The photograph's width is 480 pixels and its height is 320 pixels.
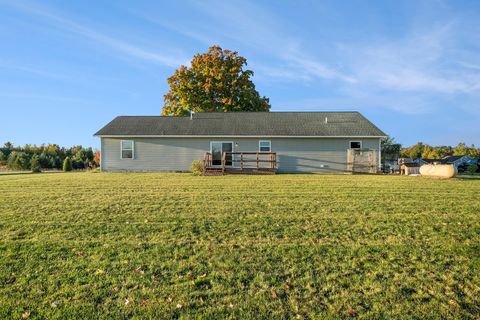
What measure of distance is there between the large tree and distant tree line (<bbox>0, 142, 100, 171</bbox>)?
8.88 m

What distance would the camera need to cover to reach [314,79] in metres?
25.2

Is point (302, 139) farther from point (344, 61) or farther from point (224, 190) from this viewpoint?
point (224, 190)

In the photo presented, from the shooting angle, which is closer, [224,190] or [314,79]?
[224,190]

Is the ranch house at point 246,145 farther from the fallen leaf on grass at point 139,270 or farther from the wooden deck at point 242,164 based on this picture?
the fallen leaf on grass at point 139,270

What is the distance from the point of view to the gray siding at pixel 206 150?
20.1 m

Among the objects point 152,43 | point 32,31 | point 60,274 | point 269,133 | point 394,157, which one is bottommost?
point 60,274

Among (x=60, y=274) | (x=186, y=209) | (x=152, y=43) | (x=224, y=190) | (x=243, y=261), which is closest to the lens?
(x=60, y=274)

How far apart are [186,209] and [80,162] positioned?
85.3 ft

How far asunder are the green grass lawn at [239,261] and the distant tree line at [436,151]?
4086 centimetres

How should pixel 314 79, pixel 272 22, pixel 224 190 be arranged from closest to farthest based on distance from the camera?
1. pixel 224 190
2. pixel 272 22
3. pixel 314 79

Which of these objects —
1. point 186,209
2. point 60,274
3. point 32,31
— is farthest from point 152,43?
point 60,274

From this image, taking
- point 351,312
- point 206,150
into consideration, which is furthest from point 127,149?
point 351,312

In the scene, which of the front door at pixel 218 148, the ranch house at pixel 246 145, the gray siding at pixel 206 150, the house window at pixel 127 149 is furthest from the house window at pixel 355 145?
the house window at pixel 127 149

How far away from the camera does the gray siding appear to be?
66.0 ft
